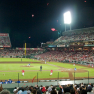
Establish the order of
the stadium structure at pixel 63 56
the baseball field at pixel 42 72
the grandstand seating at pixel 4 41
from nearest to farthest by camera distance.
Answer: the baseball field at pixel 42 72, the stadium structure at pixel 63 56, the grandstand seating at pixel 4 41

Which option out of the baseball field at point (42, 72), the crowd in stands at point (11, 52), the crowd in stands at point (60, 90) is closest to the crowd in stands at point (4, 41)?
the crowd in stands at point (11, 52)

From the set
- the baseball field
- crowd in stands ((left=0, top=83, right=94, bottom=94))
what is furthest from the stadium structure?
crowd in stands ((left=0, top=83, right=94, bottom=94))

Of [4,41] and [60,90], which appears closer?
[60,90]

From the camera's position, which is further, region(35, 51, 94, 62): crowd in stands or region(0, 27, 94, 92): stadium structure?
region(35, 51, 94, 62): crowd in stands

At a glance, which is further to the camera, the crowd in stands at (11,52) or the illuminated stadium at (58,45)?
the crowd in stands at (11,52)

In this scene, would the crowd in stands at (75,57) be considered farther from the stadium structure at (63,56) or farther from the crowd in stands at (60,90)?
the crowd in stands at (60,90)

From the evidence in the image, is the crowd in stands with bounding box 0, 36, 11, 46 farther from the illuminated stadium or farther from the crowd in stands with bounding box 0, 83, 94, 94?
the crowd in stands with bounding box 0, 83, 94, 94

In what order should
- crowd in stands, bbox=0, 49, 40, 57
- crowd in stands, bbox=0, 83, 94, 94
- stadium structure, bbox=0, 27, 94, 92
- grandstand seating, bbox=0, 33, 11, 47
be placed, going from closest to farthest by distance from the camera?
crowd in stands, bbox=0, 83, 94, 94
stadium structure, bbox=0, 27, 94, 92
crowd in stands, bbox=0, 49, 40, 57
grandstand seating, bbox=0, 33, 11, 47

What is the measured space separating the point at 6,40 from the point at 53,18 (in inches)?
1339

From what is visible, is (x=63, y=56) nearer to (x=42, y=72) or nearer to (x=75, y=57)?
(x=75, y=57)

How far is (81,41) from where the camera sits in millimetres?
54250

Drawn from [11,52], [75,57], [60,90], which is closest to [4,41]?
[11,52]

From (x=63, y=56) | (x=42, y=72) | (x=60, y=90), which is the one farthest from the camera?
(x=63, y=56)

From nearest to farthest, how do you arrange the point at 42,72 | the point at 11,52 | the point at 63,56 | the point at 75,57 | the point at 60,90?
the point at 60,90 → the point at 42,72 → the point at 75,57 → the point at 63,56 → the point at 11,52
